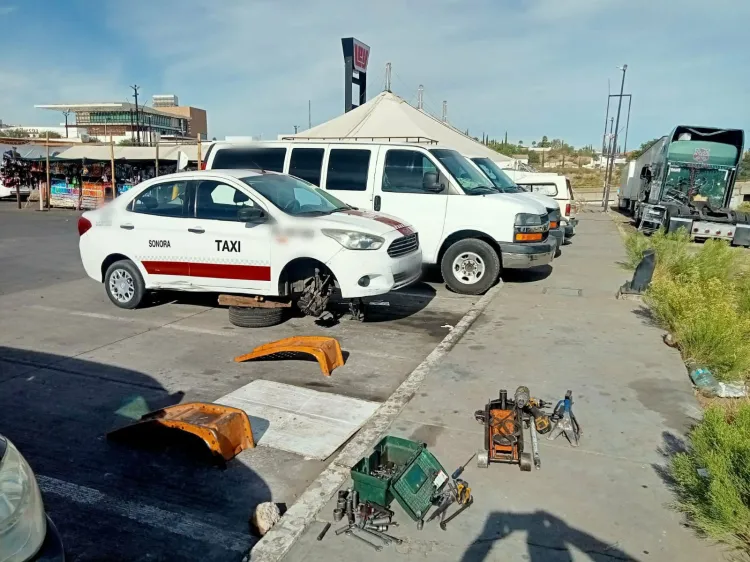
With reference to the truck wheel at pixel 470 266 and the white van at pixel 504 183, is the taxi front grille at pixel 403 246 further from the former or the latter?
the white van at pixel 504 183

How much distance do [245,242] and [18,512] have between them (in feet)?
16.2

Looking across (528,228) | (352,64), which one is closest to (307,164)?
(528,228)

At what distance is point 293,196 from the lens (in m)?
7.29

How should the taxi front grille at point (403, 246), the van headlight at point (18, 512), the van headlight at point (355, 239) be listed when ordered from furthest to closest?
the taxi front grille at point (403, 246) → the van headlight at point (355, 239) → the van headlight at point (18, 512)

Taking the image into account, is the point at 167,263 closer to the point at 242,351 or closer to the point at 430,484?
the point at 242,351

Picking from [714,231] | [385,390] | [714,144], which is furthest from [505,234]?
[714,144]

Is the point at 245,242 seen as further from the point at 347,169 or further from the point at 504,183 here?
the point at 504,183

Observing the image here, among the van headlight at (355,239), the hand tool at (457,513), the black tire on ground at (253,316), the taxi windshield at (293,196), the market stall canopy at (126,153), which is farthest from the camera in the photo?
the market stall canopy at (126,153)

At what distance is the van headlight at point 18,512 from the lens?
1967 millimetres

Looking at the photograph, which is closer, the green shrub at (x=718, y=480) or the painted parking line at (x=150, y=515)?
the green shrub at (x=718, y=480)

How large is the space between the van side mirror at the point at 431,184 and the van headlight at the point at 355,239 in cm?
250

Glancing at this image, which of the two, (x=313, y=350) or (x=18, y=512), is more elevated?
(x=18, y=512)

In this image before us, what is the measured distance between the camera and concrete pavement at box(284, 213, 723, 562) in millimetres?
3047

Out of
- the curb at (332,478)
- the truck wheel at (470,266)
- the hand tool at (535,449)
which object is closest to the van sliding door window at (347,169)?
the truck wheel at (470,266)
